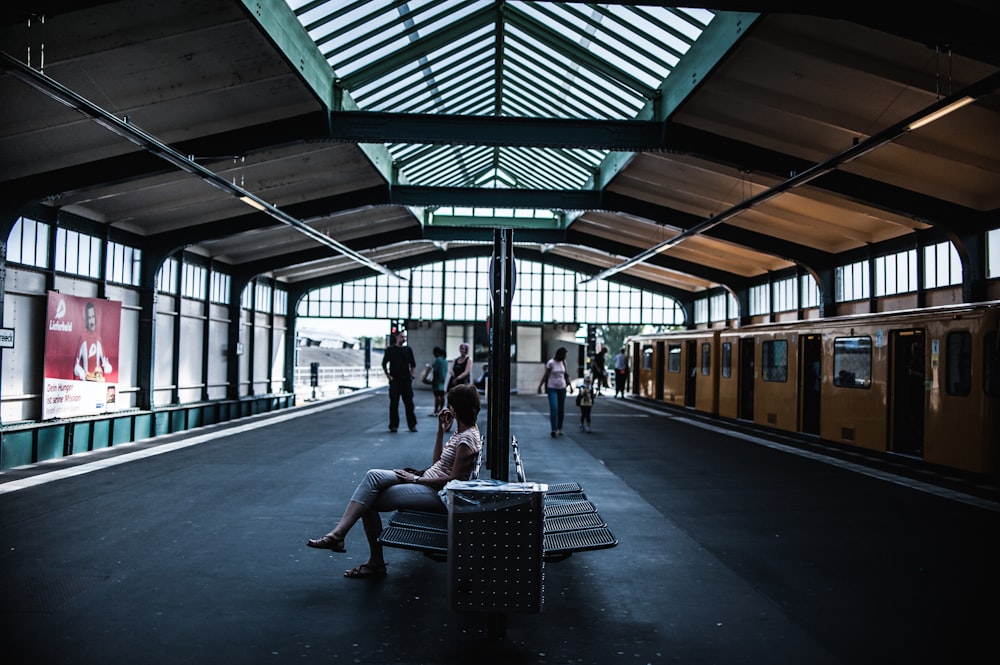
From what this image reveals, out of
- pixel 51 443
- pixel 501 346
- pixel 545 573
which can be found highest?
pixel 501 346

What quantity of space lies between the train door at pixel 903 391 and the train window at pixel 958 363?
49.7 inches

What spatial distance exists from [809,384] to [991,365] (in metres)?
5.82

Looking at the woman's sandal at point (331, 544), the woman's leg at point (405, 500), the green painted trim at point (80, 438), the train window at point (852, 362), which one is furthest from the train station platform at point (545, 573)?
the train window at point (852, 362)

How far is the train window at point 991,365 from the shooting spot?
10016mm

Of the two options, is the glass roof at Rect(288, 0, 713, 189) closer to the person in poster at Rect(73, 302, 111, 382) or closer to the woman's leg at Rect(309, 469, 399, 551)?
the person in poster at Rect(73, 302, 111, 382)

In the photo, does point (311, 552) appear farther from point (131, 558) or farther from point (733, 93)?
point (733, 93)

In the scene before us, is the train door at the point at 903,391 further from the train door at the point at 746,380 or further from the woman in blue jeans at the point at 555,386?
the train door at the point at 746,380

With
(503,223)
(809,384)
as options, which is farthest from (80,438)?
(503,223)

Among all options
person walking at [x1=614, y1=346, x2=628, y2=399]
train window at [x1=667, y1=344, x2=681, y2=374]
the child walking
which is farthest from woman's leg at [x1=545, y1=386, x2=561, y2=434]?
person walking at [x1=614, y1=346, x2=628, y2=399]

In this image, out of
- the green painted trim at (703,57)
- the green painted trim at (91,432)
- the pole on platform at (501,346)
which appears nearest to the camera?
the pole on platform at (501,346)

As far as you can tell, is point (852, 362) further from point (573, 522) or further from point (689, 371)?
point (689, 371)

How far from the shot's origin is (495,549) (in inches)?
160

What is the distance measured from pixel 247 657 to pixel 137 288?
53.8 feet

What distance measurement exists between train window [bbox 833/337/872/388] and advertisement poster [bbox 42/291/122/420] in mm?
13888
